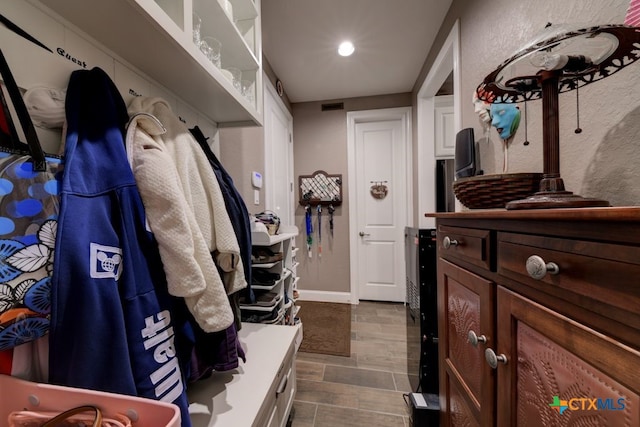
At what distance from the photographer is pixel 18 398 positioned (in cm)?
43

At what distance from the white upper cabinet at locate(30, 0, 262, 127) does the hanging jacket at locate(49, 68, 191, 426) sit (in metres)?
0.14

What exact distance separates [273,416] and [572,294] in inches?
40.6

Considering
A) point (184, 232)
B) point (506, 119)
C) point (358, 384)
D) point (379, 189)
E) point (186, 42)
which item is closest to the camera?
point (184, 232)

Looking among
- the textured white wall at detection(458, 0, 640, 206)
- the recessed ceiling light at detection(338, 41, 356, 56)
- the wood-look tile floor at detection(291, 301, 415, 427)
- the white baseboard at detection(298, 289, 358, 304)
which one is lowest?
the wood-look tile floor at detection(291, 301, 415, 427)

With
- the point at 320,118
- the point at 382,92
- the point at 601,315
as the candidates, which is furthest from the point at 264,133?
the point at 601,315

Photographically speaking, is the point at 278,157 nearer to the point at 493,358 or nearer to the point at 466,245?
the point at 466,245

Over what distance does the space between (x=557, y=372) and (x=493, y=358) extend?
0.53ft

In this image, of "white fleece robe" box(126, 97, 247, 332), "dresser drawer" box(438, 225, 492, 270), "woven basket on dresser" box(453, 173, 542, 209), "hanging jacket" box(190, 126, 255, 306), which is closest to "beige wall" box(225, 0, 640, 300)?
"woven basket on dresser" box(453, 173, 542, 209)

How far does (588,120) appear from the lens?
2.26 ft

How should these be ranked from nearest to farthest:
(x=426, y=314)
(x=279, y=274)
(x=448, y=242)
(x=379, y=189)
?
(x=448, y=242) → (x=426, y=314) → (x=279, y=274) → (x=379, y=189)

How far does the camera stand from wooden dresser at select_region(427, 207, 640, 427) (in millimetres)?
324

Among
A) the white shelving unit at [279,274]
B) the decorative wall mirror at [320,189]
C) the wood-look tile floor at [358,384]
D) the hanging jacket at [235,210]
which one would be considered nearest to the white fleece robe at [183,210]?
the hanging jacket at [235,210]

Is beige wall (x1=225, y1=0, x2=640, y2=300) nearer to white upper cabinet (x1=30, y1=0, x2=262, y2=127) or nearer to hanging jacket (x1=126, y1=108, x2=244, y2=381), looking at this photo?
white upper cabinet (x1=30, y1=0, x2=262, y2=127)

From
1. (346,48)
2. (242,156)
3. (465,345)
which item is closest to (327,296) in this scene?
(242,156)
